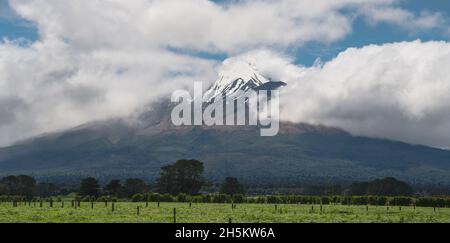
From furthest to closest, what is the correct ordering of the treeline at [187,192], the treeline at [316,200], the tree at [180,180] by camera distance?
the tree at [180,180], the treeline at [187,192], the treeline at [316,200]

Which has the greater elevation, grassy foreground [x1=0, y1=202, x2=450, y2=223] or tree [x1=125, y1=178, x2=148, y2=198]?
tree [x1=125, y1=178, x2=148, y2=198]

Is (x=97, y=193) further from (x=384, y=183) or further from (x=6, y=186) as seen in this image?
(x=384, y=183)

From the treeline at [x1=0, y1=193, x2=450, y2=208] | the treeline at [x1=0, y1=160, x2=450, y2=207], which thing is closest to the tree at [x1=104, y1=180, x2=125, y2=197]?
the treeline at [x1=0, y1=160, x2=450, y2=207]

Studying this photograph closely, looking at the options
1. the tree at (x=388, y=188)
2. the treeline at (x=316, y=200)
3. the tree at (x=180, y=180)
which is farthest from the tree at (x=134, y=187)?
the tree at (x=388, y=188)

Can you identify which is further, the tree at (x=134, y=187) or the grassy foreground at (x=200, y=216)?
the tree at (x=134, y=187)

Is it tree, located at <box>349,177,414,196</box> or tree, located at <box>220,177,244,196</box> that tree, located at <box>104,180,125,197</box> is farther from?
tree, located at <box>349,177,414,196</box>

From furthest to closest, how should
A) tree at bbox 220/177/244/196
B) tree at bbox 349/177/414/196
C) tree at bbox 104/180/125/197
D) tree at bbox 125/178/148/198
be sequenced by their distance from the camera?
tree at bbox 349/177/414/196
tree at bbox 220/177/244/196
tree at bbox 125/178/148/198
tree at bbox 104/180/125/197

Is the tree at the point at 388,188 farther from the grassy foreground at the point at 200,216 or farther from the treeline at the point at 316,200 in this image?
the grassy foreground at the point at 200,216

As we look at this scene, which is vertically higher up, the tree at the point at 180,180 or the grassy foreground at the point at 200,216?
the tree at the point at 180,180

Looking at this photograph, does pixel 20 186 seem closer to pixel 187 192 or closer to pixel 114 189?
pixel 114 189
